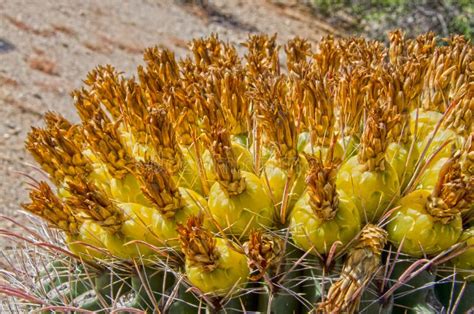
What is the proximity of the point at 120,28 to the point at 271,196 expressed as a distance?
961 cm

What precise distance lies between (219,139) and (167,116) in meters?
0.20

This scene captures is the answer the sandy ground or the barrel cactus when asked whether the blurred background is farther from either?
the barrel cactus

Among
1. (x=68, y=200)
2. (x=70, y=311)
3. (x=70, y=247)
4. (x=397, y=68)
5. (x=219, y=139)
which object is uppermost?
(x=397, y=68)

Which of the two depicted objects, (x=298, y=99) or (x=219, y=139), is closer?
(x=219, y=139)

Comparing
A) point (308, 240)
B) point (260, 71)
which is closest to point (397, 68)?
point (260, 71)

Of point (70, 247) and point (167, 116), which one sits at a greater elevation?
point (167, 116)

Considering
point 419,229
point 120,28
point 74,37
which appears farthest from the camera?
point 120,28

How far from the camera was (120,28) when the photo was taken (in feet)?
35.3

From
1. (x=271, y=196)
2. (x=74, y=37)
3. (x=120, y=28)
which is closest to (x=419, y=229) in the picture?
(x=271, y=196)

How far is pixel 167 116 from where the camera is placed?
1.72 meters

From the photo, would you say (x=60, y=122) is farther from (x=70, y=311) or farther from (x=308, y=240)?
(x=308, y=240)

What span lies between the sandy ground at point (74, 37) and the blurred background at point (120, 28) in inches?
0.5

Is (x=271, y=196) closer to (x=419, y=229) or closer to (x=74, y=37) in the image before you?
(x=419, y=229)

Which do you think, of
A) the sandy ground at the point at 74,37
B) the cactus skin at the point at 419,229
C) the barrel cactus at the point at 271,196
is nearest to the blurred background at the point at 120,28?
the sandy ground at the point at 74,37
